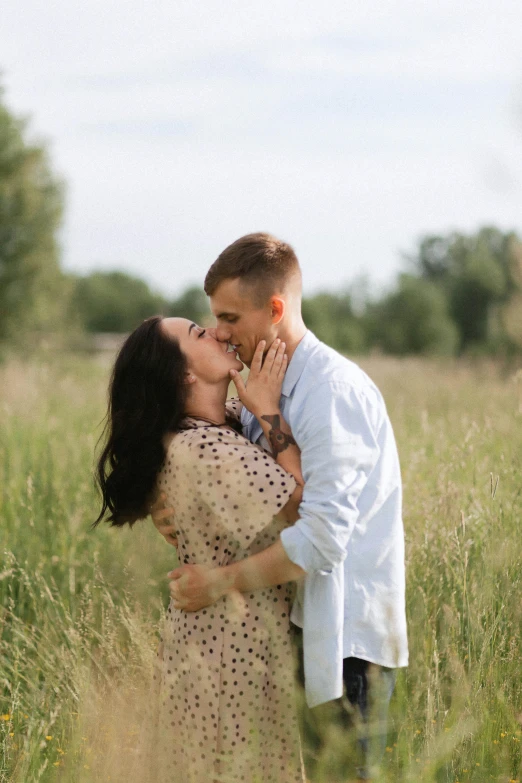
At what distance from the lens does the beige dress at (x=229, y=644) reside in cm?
230

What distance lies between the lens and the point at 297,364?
2.47 m

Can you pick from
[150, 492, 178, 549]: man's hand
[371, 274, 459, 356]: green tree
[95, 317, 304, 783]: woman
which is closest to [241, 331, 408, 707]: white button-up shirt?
[95, 317, 304, 783]: woman

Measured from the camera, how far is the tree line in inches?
816

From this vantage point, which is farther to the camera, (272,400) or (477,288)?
(477,288)

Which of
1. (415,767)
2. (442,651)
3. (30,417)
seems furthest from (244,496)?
(30,417)

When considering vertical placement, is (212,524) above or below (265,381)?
below

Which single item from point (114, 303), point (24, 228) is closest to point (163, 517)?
point (24, 228)

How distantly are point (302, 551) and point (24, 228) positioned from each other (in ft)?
66.9

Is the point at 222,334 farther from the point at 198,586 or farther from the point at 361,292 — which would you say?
the point at 361,292

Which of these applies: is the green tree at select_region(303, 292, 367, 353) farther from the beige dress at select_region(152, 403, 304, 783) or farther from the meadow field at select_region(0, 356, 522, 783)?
the beige dress at select_region(152, 403, 304, 783)

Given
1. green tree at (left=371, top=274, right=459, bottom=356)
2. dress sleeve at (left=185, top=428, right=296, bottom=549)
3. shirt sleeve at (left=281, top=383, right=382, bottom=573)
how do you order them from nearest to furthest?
shirt sleeve at (left=281, top=383, right=382, bottom=573), dress sleeve at (left=185, top=428, right=296, bottom=549), green tree at (left=371, top=274, right=459, bottom=356)

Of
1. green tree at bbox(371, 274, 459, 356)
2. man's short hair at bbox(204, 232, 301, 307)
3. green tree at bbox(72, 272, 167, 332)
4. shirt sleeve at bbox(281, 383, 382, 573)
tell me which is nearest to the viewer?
shirt sleeve at bbox(281, 383, 382, 573)

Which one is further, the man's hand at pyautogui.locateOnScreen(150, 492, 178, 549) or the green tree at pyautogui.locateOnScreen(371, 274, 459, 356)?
the green tree at pyautogui.locateOnScreen(371, 274, 459, 356)

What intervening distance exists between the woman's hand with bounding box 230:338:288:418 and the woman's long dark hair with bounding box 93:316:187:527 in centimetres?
20
